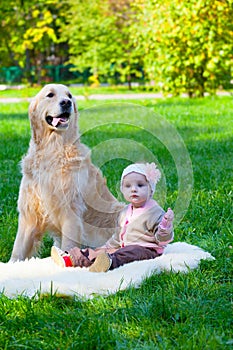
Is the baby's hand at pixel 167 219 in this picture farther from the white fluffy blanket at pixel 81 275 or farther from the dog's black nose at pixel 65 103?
the dog's black nose at pixel 65 103

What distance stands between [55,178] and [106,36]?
65.9 feet

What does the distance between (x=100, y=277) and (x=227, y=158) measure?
4172mm

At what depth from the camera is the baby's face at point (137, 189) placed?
13.4 feet

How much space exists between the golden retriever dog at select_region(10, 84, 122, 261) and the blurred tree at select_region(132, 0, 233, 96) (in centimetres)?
1062

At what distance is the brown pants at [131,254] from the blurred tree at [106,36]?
1889 centimetres

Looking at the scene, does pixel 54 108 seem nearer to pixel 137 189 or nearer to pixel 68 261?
pixel 137 189

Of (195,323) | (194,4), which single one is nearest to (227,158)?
(195,323)

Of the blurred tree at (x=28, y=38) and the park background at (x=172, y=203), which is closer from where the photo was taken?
the park background at (x=172, y=203)

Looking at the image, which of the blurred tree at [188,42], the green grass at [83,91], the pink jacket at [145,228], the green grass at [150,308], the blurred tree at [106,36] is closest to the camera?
the green grass at [150,308]

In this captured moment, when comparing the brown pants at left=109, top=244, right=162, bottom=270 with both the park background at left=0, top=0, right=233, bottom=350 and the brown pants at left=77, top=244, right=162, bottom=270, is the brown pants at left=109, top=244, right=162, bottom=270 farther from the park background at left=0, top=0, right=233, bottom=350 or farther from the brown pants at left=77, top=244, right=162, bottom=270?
the park background at left=0, top=0, right=233, bottom=350

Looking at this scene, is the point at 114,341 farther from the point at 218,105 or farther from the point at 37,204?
the point at 218,105

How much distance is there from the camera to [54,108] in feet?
13.8

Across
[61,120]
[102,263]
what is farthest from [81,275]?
[61,120]

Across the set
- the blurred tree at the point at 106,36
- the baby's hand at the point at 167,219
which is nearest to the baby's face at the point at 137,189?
the baby's hand at the point at 167,219
